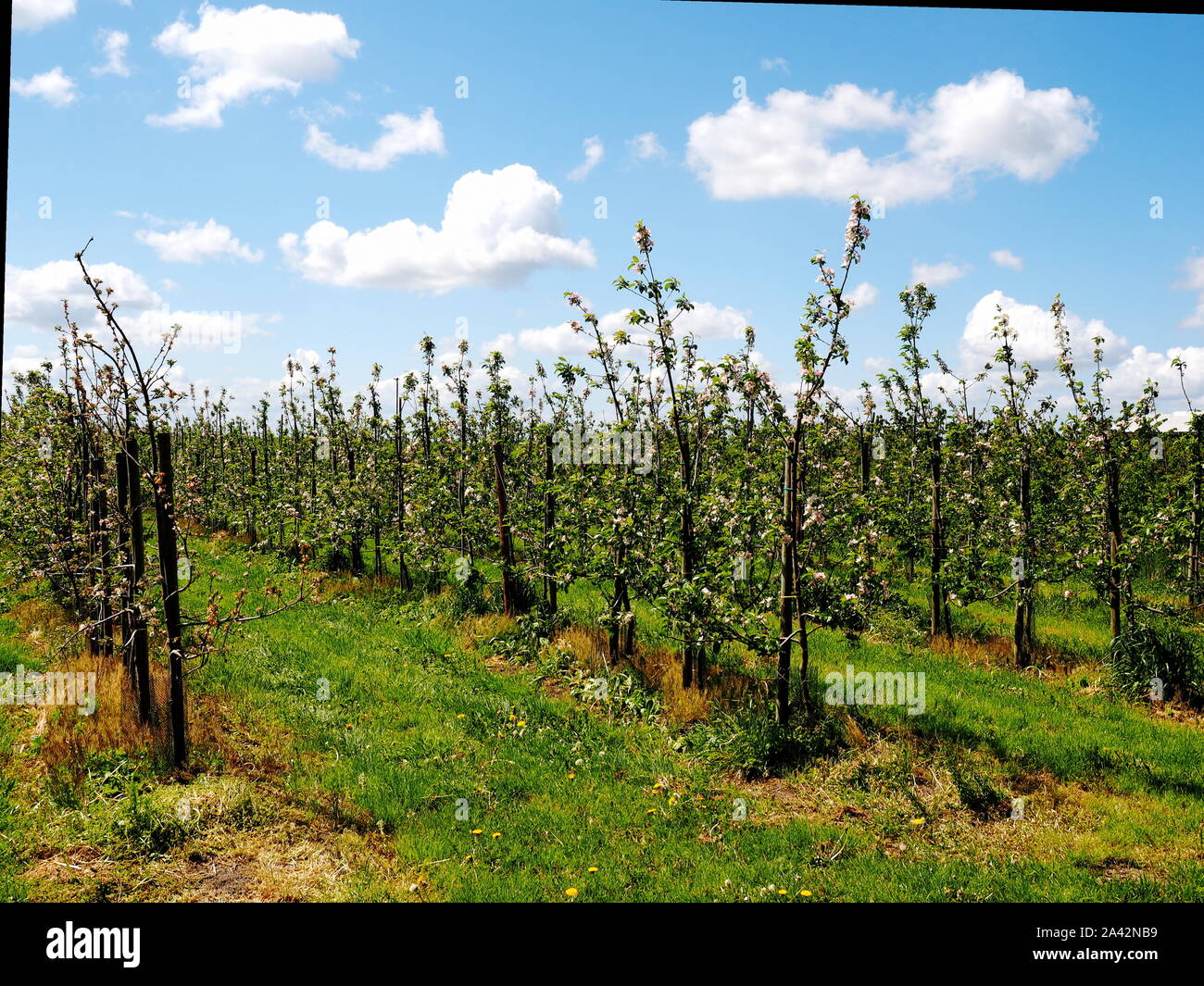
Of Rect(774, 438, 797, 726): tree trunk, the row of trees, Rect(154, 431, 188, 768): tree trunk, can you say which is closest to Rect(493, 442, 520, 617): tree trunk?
the row of trees

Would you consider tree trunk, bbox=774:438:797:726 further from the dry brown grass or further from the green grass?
the dry brown grass

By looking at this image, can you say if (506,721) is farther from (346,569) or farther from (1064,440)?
(346,569)

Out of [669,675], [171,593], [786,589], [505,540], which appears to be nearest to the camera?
[171,593]

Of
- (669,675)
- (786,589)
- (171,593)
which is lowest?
(669,675)

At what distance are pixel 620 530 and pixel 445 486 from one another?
7.94m

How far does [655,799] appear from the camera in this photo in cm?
675

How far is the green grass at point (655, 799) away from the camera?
5.42 meters

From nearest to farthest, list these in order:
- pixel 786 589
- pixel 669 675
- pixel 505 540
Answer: pixel 786 589 < pixel 669 675 < pixel 505 540

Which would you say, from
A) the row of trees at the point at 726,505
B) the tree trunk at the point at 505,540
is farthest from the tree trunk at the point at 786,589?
the tree trunk at the point at 505,540

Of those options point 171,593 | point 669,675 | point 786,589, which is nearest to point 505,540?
point 669,675

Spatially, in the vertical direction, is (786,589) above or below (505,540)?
below

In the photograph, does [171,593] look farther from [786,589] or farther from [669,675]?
[786,589]

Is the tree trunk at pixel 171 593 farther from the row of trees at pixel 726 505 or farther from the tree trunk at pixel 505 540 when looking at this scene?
the tree trunk at pixel 505 540
